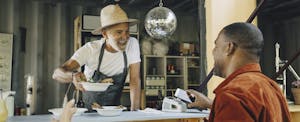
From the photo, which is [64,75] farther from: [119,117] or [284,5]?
[284,5]

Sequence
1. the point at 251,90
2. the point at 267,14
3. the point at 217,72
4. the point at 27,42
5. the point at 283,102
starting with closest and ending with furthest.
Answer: the point at 251,90 < the point at 283,102 < the point at 217,72 < the point at 27,42 < the point at 267,14

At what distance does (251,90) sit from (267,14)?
6.43 metres

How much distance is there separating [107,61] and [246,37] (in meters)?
1.70

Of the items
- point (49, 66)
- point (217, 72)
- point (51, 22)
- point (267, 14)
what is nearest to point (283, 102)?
point (217, 72)

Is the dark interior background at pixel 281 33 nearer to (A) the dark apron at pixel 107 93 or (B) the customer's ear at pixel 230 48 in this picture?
(A) the dark apron at pixel 107 93

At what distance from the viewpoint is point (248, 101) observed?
1.24 metres

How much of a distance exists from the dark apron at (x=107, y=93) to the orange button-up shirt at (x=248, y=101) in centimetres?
164

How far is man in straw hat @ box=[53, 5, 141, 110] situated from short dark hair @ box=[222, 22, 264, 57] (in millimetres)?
1618

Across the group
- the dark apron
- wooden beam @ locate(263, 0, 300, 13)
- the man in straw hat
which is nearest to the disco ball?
the man in straw hat

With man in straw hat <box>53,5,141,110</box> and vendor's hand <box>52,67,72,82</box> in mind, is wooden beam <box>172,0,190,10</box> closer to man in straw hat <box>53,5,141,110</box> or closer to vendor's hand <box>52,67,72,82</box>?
man in straw hat <box>53,5,141,110</box>

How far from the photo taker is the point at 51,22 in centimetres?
471

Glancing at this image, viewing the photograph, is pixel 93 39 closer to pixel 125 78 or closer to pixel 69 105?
pixel 125 78

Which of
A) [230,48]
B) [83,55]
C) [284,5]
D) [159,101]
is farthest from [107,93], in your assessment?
[284,5]

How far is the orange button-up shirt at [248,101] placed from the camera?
123 cm
